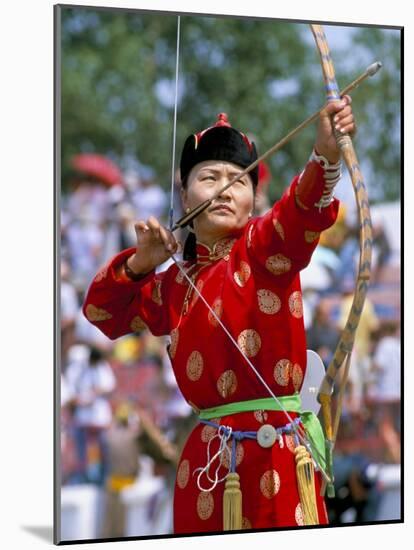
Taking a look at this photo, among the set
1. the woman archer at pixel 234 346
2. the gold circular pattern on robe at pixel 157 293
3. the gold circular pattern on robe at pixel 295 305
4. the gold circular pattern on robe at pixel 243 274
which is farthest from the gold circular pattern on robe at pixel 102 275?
the gold circular pattern on robe at pixel 295 305

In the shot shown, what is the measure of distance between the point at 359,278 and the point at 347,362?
0.19m

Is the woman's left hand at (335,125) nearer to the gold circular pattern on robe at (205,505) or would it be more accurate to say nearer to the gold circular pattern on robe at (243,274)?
the gold circular pattern on robe at (243,274)

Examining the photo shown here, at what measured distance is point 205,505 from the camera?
11.3 ft

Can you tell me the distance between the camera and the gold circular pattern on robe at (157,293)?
141 inches

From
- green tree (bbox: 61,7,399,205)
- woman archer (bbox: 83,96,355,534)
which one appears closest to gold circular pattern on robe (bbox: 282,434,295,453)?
woman archer (bbox: 83,96,355,534)

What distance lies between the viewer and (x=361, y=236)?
3174 mm

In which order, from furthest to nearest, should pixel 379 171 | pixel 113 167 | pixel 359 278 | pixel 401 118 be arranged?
pixel 113 167
pixel 379 171
pixel 401 118
pixel 359 278

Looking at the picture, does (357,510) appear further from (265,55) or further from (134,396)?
(265,55)

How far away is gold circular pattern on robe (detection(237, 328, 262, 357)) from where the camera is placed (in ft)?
11.0

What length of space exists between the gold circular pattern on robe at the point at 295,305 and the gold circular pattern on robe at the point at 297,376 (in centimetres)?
11

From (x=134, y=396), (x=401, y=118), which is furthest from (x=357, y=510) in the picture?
(x=401, y=118)

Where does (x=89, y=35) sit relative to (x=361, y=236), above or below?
above

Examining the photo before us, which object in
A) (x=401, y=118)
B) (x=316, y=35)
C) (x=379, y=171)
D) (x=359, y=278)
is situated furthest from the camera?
(x=379, y=171)

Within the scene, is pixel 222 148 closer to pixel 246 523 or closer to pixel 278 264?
pixel 278 264
